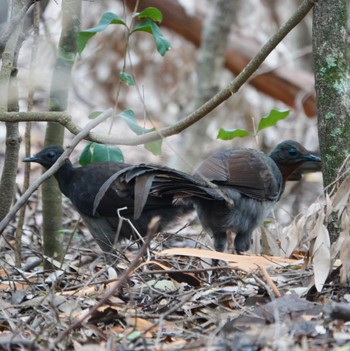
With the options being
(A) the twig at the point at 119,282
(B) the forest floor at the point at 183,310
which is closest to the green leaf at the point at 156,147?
(B) the forest floor at the point at 183,310

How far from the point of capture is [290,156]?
6496mm

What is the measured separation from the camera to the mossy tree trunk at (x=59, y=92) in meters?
5.30

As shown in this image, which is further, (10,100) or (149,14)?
(149,14)

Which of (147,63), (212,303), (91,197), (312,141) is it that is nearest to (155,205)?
(91,197)

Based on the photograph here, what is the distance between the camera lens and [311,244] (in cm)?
392

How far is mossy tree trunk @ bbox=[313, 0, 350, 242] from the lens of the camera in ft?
14.1

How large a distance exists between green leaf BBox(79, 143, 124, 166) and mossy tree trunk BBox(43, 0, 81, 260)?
0.31m

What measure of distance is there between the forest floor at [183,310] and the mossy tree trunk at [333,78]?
68cm

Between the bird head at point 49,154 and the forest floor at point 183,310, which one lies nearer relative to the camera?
the forest floor at point 183,310

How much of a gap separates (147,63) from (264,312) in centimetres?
964

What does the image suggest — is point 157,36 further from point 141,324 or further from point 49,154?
point 141,324

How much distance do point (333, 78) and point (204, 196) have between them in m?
1.38

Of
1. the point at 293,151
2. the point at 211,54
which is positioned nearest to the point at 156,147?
the point at 293,151

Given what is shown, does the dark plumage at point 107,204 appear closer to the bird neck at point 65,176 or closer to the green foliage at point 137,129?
the bird neck at point 65,176
